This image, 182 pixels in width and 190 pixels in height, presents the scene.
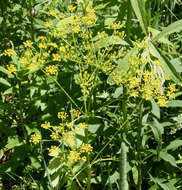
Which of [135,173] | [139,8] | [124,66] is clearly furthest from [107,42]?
[135,173]

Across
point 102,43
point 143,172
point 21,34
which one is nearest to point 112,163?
point 143,172

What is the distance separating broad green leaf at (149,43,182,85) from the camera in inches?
77.2

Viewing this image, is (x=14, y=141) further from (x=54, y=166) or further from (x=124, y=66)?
(x=124, y=66)

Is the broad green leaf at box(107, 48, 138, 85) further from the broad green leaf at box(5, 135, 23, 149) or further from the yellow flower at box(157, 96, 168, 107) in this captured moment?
the broad green leaf at box(5, 135, 23, 149)

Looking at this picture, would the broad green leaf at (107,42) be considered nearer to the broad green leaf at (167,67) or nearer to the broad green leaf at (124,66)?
the broad green leaf at (124,66)

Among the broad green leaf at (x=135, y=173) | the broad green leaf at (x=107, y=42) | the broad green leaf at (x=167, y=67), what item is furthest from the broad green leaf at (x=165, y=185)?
the broad green leaf at (x=107, y=42)

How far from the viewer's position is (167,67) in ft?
6.56

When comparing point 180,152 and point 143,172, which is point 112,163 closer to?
point 143,172

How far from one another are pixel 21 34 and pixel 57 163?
1.87 m

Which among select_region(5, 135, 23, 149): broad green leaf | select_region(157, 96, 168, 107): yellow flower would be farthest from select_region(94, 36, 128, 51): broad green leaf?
select_region(5, 135, 23, 149): broad green leaf

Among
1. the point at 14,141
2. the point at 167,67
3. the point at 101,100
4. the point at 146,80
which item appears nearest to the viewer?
the point at 146,80

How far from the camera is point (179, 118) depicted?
2.55 meters

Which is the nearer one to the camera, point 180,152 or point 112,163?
point 112,163

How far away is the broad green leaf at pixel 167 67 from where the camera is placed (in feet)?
6.43
